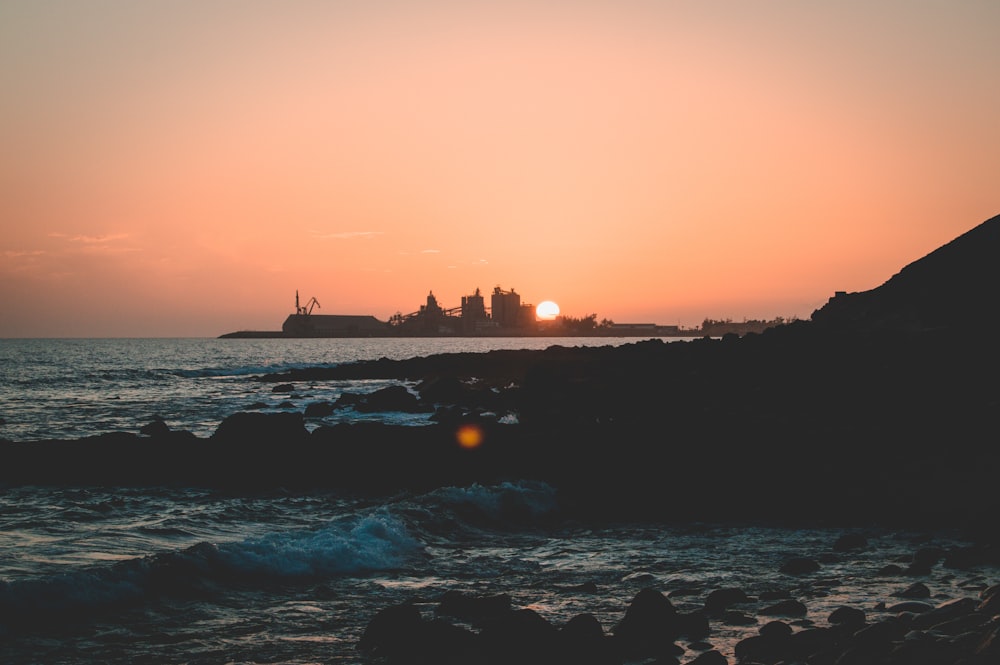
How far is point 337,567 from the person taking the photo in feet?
34.6

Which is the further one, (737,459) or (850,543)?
(737,459)

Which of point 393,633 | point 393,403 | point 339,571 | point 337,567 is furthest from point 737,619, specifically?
point 393,403

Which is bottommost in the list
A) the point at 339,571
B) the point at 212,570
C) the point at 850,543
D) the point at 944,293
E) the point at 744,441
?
the point at 339,571

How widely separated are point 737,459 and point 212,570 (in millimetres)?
9574

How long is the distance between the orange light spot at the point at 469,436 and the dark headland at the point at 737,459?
0.22m

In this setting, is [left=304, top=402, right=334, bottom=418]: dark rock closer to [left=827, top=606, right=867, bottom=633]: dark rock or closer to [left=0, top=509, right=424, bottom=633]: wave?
[left=0, top=509, right=424, bottom=633]: wave

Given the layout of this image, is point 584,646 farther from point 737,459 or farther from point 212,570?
point 737,459

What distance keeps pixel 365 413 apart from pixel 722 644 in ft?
84.6

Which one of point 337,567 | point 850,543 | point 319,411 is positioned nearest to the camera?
point 337,567

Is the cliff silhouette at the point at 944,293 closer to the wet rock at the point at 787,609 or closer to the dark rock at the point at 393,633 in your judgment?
the wet rock at the point at 787,609

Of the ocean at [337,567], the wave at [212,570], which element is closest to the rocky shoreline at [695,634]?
the ocean at [337,567]

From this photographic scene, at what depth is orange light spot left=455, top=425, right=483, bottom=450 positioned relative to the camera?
1875 centimetres

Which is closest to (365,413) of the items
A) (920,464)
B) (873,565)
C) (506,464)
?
(506,464)

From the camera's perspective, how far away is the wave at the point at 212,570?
863 centimetres
